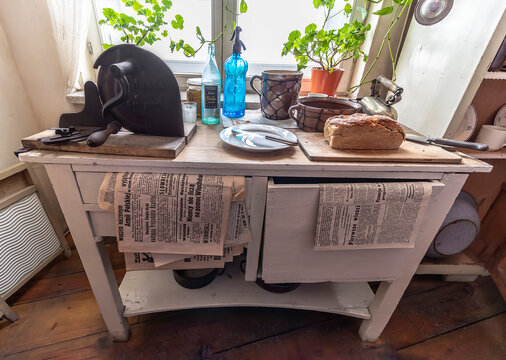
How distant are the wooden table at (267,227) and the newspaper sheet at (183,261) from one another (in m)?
0.07

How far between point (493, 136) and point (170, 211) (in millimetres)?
1226

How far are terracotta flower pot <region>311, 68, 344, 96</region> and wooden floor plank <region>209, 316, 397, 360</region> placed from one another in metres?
1.03

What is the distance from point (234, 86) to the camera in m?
0.99

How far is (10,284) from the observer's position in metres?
1.02

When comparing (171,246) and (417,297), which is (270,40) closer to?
(171,246)

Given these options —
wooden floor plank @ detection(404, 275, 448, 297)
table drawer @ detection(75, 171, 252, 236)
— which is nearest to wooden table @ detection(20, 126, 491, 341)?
table drawer @ detection(75, 171, 252, 236)

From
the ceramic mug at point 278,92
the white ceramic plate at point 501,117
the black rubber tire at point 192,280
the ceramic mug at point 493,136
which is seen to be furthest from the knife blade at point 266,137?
the white ceramic plate at point 501,117

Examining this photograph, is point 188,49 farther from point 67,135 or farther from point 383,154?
point 383,154

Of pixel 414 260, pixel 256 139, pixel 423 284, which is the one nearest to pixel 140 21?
pixel 256 139

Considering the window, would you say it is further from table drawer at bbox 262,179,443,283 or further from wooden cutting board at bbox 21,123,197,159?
table drawer at bbox 262,179,443,283

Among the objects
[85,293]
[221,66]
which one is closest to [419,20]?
[221,66]

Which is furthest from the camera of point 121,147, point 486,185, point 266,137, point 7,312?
point 486,185

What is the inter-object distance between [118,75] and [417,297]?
58.5 inches

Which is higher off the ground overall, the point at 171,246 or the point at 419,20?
the point at 419,20
